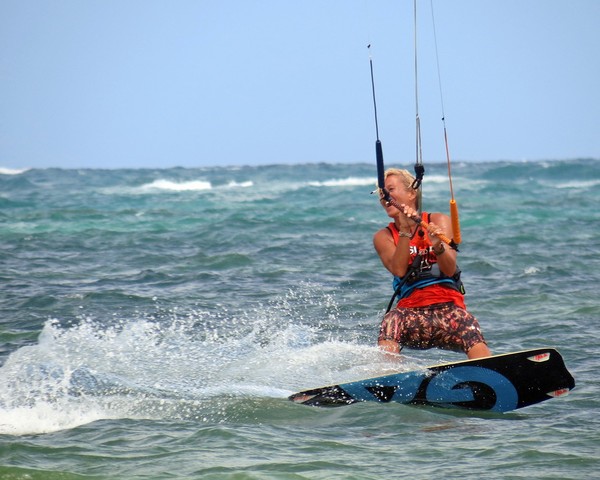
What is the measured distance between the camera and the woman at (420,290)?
6512mm

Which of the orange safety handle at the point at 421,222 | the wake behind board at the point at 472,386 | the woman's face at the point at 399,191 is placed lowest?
the wake behind board at the point at 472,386

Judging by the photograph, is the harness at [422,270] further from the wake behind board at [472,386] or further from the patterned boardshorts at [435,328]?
the wake behind board at [472,386]

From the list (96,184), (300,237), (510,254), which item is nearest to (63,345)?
(510,254)

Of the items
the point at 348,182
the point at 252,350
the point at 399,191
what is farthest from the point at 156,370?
the point at 348,182

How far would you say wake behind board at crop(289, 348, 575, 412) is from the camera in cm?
612

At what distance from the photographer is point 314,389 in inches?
247

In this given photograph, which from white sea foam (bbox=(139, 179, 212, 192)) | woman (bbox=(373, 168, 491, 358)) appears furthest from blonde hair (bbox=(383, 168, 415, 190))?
white sea foam (bbox=(139, 179, 212, 192))

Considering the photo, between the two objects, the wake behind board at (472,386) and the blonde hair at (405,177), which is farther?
the blonde hair at (405,177)

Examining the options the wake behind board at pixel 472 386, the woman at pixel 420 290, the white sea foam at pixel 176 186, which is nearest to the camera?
the wake behind board at pixel 472 386

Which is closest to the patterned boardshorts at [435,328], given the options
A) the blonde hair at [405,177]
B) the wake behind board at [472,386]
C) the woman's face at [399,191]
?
the wake behind board at [472,386]

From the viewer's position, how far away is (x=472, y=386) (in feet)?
20.4

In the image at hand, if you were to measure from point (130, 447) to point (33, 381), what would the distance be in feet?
5.15

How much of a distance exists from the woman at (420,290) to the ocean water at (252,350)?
0.22 m

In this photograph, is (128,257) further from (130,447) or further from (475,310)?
(130,447)
